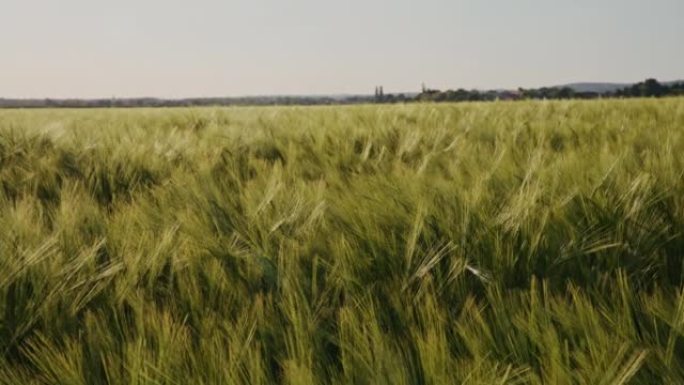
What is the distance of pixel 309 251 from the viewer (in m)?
0.96

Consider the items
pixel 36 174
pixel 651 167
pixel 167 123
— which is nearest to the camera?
pixel 651 167

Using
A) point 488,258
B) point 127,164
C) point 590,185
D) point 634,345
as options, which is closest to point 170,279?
point 488,258

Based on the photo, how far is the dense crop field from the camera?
0.58 m

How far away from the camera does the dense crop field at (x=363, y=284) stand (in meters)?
0.58

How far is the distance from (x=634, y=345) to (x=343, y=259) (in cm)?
41

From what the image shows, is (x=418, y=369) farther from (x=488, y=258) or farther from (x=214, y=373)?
(x=488, y=258)

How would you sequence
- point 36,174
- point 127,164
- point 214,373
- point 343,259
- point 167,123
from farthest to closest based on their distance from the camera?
point 167,123
point 127,164
point 36,174
point 343,259
point 214,373

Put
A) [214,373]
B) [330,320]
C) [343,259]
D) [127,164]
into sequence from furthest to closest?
1. [127,164]
2. [343,259]
3. [330,320]
4. [214,373]

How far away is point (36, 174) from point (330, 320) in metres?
1.49

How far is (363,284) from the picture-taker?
34.4 inches

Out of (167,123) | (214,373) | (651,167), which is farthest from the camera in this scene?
(167,123)

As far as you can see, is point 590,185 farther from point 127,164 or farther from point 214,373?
point 127,164

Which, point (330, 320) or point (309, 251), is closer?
point (330, 320)

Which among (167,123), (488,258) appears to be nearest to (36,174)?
(488,258)
